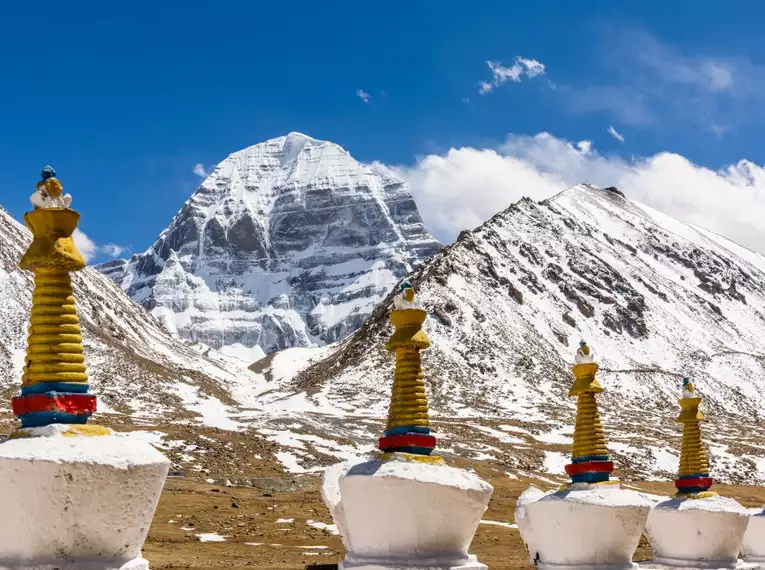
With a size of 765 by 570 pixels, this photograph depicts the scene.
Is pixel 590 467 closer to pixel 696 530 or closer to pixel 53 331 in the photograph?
pixel 696 530

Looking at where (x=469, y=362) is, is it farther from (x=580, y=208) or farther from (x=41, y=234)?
(x=41, y=234)

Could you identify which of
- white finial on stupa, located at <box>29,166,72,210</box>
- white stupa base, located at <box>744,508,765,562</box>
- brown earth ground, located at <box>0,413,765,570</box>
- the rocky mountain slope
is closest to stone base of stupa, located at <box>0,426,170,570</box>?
white finial on stupa, located at <box>29,166,72,210</box>

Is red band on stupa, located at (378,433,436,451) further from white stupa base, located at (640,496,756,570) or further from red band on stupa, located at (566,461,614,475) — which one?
white stupa base, located at (640,496,756,570)

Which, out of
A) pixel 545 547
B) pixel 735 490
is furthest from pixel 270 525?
pixel 735 490

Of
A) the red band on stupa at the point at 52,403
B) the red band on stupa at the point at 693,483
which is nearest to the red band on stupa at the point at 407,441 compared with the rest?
the red band on stupa at the point at 52,403

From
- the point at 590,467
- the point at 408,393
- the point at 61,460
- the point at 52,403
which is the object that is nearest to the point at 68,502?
the point at 61,460

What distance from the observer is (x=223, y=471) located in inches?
1719

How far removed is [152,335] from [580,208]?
252 feet

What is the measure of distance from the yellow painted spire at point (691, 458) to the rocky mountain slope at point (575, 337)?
120 feet

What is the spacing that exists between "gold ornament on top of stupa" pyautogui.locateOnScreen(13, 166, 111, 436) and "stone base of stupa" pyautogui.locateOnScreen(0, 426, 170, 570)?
0.98ft

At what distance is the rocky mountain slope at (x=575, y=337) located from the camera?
72.1m

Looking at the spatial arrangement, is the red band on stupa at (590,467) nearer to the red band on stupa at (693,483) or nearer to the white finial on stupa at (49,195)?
the red band on stupa at (693,483)

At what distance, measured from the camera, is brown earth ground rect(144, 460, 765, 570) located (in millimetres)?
23297

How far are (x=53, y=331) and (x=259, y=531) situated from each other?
20958mm
